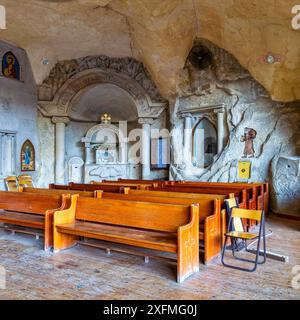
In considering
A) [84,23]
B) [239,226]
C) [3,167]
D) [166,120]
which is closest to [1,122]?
[3,167]

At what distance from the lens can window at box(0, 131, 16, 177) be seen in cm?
852

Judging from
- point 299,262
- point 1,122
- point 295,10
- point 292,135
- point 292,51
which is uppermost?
point 295,10

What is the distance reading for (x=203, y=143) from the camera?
9.56 meters

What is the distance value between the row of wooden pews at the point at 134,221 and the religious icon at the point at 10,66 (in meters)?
5.70

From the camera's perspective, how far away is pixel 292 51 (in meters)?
6.23

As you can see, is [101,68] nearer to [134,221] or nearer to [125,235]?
[134,221]

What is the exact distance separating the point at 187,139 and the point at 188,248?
6764 mm

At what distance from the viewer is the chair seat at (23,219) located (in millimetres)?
3928

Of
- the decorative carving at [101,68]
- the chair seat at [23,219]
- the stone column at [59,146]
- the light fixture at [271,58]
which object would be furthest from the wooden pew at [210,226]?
the stone column at [59,146]

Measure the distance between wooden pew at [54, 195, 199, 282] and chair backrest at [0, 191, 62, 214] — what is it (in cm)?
41

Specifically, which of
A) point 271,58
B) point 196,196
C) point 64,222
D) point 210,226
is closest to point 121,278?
point 210,226

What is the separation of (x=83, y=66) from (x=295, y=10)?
7.39 m

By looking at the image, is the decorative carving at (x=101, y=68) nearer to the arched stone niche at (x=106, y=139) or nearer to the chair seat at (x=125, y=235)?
the arched stone niche at (x=106, y=139)

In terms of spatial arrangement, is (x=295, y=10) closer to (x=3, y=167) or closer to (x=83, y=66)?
(x=83, y=66)
